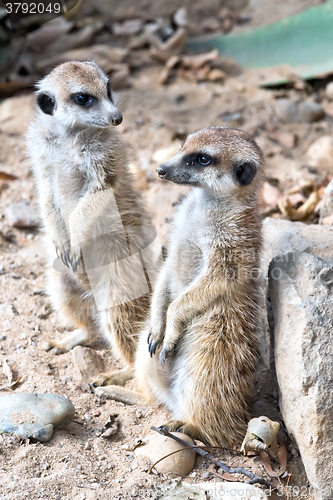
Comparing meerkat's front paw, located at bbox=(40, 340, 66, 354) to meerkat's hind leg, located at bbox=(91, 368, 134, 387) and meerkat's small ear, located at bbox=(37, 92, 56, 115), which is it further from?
meerkat's small ear, located at bbox=(37, 92, 56, 115)

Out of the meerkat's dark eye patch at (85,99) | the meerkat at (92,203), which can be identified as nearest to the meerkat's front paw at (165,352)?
the meerkat at (92,203)

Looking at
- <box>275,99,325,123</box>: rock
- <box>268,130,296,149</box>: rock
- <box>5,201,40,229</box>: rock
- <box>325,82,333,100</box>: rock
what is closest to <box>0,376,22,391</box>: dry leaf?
<box>5,201,40,229</box>: rock

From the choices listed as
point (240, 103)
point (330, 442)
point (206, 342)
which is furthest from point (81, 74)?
point (240, 103)

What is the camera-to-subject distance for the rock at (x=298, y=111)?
4.61 meters

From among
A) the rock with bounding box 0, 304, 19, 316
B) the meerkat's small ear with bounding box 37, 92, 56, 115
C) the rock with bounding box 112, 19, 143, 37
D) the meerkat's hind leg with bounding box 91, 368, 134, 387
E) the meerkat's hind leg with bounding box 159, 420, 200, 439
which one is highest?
the rock with bounding box 112, 19, 143, 37

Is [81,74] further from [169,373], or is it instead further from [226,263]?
[169,373]

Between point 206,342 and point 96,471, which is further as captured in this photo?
point 206,342

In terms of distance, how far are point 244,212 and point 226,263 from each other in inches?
9.8

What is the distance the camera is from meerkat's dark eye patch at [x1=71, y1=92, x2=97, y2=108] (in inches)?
93.9

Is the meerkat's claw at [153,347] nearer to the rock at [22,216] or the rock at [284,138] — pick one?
the rock at [22,216]

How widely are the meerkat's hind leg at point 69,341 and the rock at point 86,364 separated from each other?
0.08 metres

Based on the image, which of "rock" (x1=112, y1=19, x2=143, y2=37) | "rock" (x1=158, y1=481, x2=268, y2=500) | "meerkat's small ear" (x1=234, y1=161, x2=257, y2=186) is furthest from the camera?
"rock" (x1=112, y1=19, x2=143, y2=37)

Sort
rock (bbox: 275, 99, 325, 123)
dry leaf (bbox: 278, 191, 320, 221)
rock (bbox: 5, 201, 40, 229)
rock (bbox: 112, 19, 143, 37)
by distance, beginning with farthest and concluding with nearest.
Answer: rock (bbox: 112, 19, 143, 37) < rock (bbox: 275, 99, 325, 123) < rock (bbox: 5, 201, 40, 229) < dry leaf (bbox: 278, 191, 320, 221)

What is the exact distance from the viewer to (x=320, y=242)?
8.16 ft
